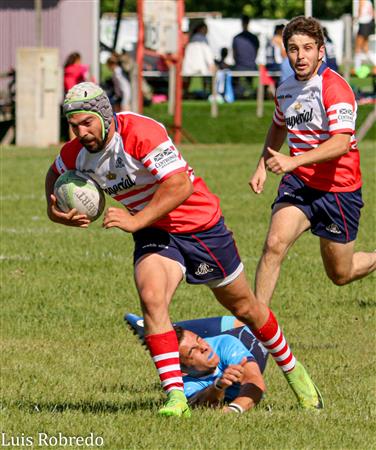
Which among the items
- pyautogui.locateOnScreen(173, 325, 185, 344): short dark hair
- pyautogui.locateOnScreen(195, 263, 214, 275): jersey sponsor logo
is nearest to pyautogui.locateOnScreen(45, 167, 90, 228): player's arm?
pyautogui.locateOnScreen(195, 263, 214, 275): jersey sponsor logo

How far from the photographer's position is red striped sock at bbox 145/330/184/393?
22.7 ft

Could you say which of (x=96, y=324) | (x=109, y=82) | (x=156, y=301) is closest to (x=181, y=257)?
(x=156, y=301)

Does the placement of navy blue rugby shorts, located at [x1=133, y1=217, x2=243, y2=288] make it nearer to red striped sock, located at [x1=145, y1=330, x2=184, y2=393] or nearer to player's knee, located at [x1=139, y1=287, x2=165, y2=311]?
player's knee, located at [x1=139, y1=287, x2=165, y2=311]

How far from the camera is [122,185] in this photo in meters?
7.13

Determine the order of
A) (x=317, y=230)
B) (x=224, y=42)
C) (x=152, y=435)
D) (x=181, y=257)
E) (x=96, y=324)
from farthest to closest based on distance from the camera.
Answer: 1. (x=224, y=42)
2. (x=96, y=324)
3. (x=317, y=230)
4. (x=181, y=257)
5. (x=152, y=435)

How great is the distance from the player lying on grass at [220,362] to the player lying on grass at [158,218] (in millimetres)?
250

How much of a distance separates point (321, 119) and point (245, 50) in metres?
23.4

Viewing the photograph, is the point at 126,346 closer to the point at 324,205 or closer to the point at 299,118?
the point at 324,205

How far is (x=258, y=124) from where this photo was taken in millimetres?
29062

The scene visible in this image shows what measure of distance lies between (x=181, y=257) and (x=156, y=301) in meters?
0.42

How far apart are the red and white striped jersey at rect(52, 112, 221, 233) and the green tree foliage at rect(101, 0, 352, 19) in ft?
235

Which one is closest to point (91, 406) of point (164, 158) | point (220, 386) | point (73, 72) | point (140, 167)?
point (220, 386)

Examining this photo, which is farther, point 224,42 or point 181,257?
point 224,42

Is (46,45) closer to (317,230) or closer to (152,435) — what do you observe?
(317,230)
